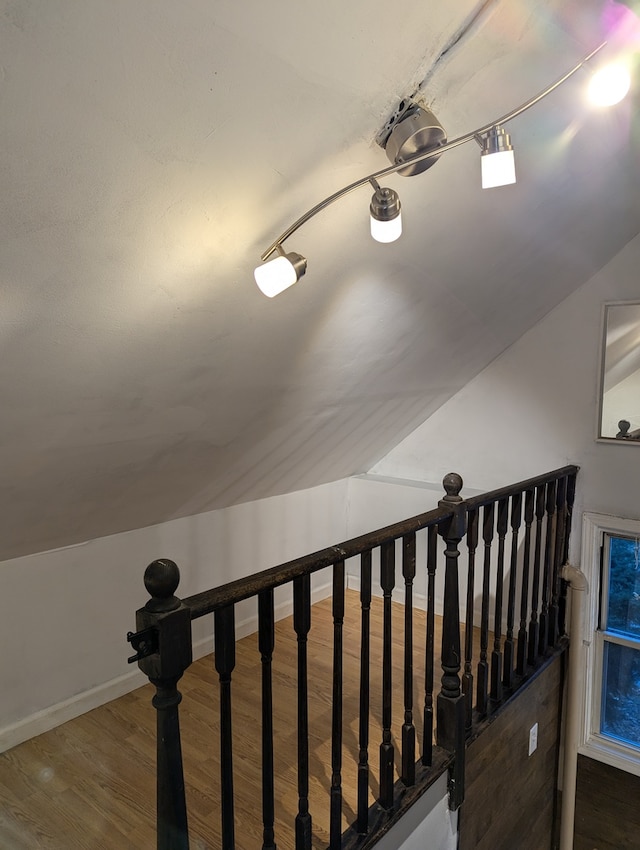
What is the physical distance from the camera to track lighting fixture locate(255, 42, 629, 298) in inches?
50.9

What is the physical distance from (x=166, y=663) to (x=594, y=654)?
2.83m

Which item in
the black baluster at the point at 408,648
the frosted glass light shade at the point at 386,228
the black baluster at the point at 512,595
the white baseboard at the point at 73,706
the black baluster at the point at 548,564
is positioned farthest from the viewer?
the black baluster at the point at 548,564

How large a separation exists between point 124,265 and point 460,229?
1141 mm

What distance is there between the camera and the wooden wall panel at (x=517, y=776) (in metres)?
2.24

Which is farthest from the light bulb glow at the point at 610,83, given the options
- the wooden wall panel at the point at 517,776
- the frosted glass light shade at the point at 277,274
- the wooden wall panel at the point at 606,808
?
the wooden wall panel at the point at 606,808

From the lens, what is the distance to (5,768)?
2.17m

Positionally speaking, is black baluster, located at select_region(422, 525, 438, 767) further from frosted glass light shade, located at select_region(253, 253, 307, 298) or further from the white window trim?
the white window trim

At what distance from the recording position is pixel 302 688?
4.69 feet

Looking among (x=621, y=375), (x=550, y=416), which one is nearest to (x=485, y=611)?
(x=550, y=416)

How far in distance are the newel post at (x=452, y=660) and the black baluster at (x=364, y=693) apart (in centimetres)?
49

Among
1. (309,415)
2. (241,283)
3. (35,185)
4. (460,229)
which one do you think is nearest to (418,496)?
(309,415)

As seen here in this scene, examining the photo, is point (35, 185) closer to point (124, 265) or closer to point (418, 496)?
point (124, 265)

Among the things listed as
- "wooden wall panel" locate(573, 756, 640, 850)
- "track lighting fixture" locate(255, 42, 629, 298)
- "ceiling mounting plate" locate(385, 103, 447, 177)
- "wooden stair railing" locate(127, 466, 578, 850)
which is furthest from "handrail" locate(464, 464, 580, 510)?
"wooden wall panel" locate(573, 756, 640, 850)

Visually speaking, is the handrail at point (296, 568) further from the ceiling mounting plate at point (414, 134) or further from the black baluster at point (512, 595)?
the ceiling mounting plate at point (414, 134)
